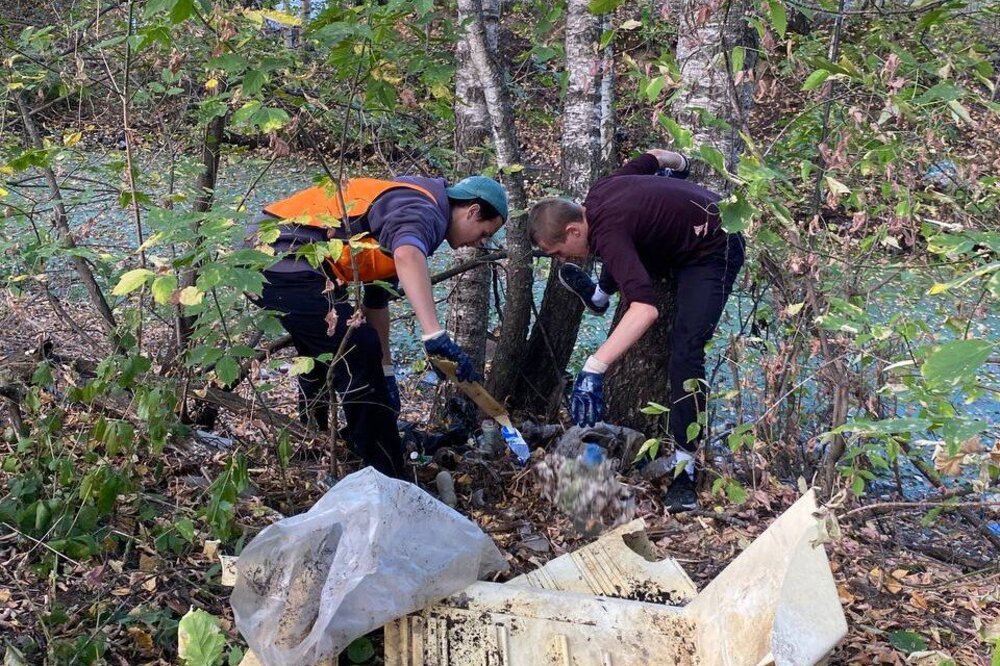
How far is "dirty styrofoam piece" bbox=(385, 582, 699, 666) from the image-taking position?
1.99 meters

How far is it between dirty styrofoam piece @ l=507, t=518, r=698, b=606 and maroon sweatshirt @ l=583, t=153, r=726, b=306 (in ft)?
3.40

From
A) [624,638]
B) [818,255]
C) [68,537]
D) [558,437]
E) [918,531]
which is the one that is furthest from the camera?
[558,437]

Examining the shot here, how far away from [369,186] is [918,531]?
2703 millimetres

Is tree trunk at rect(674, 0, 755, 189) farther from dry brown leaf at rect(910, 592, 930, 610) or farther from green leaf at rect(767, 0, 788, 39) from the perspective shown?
dry brown leaf at rect(910, 592, 930, 610)

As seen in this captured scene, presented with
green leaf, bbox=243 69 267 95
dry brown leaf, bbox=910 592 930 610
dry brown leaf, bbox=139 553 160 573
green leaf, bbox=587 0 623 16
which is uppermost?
green leaf, bbox=587 0 623 16

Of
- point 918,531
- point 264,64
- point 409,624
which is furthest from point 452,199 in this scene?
point 918,531

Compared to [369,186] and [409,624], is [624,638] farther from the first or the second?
[369,186]

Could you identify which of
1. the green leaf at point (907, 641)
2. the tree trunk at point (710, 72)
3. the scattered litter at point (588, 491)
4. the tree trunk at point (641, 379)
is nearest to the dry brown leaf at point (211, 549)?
the scattered litter at point (588, 491)

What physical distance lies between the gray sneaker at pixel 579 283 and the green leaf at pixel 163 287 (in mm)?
2219

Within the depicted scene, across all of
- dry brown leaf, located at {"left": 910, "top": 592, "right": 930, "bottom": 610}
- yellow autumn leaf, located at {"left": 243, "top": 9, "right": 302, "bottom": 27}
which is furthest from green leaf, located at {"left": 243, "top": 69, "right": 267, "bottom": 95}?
dry brown leaf, located at {"left": 910, "top": 592, "right": 930, "bottom": 610}

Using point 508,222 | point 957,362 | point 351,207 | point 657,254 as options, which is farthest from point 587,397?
point 957,362

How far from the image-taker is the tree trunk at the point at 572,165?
161 inches

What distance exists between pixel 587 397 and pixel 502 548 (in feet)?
2.28

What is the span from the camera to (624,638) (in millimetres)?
2012
